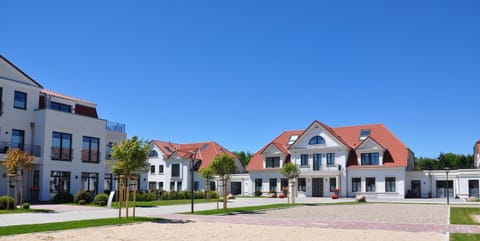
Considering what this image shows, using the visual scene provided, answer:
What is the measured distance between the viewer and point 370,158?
48.1 m

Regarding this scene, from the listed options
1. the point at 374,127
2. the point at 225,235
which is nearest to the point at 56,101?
the point at 225,235

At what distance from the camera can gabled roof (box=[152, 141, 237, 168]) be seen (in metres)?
59.5

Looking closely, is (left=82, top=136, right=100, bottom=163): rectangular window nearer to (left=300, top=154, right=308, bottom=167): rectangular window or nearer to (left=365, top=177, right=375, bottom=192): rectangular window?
(left=300, top=154, right=308, bottom=167): rectangular window

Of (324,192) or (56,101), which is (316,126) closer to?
(324,192)

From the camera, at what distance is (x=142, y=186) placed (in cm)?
4125

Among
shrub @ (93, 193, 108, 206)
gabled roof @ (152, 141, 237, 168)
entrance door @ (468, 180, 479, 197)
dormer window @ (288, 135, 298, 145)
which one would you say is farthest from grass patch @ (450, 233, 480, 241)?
gabled roof @ (152, 141, 237, 168)

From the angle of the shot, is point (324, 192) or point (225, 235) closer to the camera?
point (225, 235)

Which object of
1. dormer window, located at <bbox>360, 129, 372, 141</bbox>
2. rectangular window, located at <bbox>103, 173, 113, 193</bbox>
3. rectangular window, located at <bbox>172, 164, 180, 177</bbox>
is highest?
dormer window, located at <bbox>360, 129, 372, 141</bbox>

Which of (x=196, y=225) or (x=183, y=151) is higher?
(x=183, y=151)

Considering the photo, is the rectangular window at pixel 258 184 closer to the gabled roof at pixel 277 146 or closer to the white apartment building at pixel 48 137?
the gabled roof at pixel 277 146

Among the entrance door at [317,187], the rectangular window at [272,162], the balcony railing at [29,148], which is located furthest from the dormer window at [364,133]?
the balcony railing at [29,148]

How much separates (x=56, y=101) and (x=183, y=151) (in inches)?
1132

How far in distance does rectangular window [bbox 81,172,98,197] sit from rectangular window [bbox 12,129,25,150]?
16.4 ft

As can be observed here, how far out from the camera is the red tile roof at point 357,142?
46688 mm
